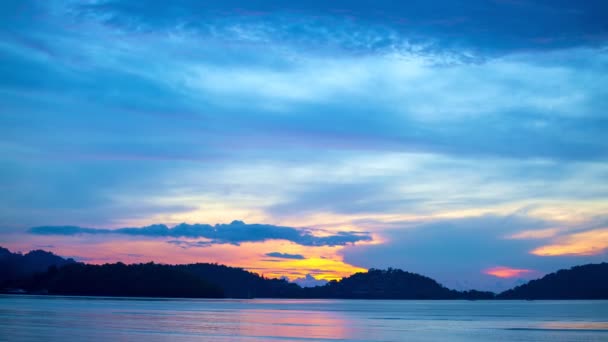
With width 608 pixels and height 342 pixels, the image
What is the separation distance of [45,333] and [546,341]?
40250mm

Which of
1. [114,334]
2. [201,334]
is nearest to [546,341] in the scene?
[201,334]

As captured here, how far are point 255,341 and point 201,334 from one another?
719cm

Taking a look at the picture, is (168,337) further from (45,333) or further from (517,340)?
(517,340)

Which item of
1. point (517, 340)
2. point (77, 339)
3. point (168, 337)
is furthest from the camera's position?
point (517, 340)

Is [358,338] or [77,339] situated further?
[358,338]

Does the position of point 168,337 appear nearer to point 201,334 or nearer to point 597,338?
point 201,334

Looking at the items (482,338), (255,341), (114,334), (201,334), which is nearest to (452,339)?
(482,338)

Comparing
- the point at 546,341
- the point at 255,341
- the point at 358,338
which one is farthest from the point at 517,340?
the point at 255,341

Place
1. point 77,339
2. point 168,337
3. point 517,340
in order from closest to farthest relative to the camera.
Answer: point 77,339, point 168,337, point 517,340

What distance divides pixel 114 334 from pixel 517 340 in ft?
109

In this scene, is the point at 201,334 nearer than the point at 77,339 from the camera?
No

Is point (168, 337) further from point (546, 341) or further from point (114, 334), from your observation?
point (546, 341)

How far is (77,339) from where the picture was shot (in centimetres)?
4984

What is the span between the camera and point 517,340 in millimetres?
57031
